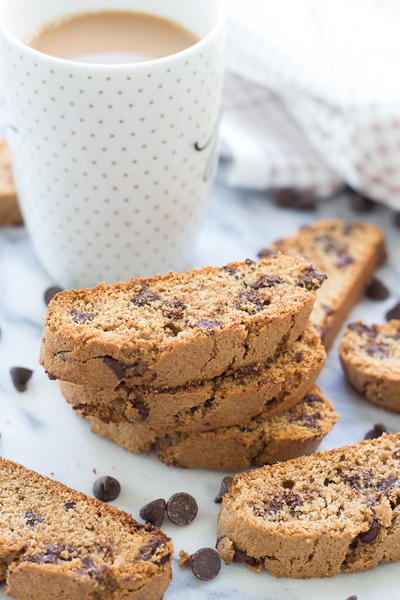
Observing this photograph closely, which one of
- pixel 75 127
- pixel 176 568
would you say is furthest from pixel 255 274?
pixel 176 568

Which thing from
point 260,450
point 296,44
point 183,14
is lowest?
point 260,450

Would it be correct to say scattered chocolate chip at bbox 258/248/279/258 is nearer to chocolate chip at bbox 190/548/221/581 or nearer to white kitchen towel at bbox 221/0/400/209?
white kitchen towel at bbox 221/0/400/209

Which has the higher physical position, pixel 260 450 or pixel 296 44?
pixel 296 44

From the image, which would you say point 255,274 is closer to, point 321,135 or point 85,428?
point 85,428

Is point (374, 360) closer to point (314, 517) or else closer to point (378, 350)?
point (378, 350)

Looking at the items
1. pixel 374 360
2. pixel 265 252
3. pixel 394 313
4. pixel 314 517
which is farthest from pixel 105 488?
pixel 394 313

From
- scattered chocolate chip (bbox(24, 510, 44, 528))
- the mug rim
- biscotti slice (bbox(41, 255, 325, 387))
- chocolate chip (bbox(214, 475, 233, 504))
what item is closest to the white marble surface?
chocolate chip (bbox(214, 475, 233, 504))
